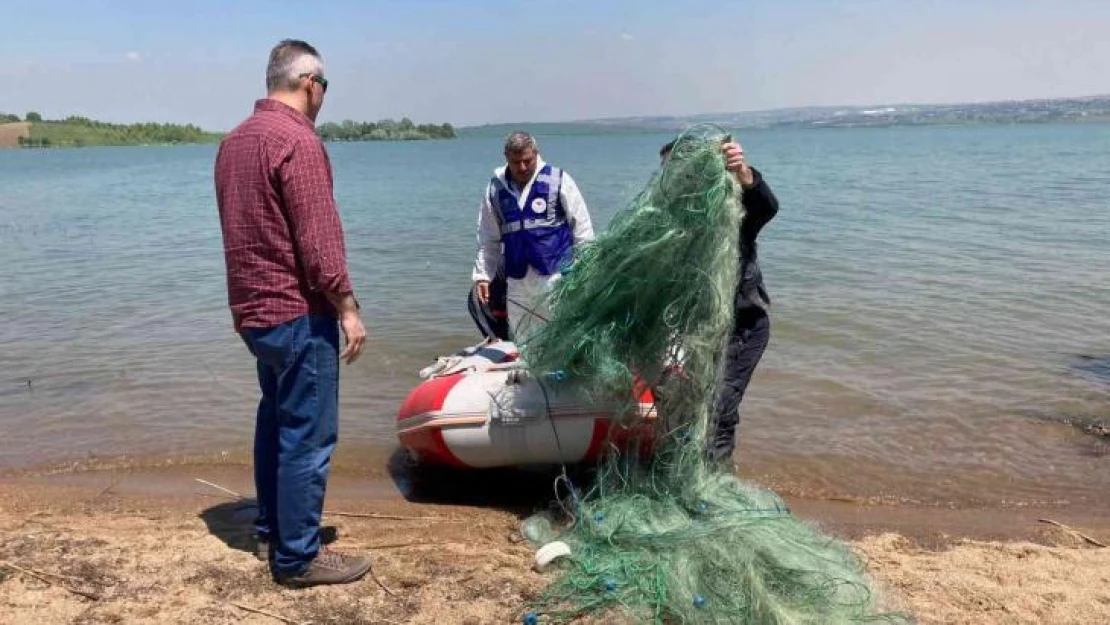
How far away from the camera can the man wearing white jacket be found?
513 centimetres

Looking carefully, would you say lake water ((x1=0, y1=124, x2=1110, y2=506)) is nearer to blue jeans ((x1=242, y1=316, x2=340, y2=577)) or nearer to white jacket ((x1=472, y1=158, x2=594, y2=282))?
white jacket ((x1=472, y1=158, x2=594, y2=282))

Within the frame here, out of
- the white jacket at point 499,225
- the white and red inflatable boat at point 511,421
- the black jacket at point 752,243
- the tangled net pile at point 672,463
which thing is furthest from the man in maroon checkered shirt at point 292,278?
the black jacket at point 752,243

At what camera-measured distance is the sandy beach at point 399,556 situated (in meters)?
3.52

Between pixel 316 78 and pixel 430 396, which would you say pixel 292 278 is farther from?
pixel 430 396

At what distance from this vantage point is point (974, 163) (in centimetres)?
4091

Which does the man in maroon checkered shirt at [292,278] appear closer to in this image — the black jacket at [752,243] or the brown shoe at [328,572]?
the brown shoe at [328,572]

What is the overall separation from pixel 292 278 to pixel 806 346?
7018mm

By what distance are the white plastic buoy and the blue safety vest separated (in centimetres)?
186

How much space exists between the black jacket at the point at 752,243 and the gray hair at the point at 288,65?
2107 mm

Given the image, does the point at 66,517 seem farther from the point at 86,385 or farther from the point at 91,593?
the point at 86,385

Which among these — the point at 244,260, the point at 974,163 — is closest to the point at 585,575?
the point at 244,260

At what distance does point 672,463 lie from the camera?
14.2ft

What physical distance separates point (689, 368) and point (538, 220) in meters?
1.52

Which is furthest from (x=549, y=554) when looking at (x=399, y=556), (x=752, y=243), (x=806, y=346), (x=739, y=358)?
(x=806, y=346)
